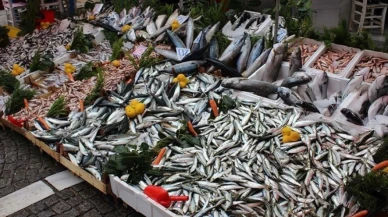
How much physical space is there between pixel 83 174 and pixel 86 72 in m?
2.56

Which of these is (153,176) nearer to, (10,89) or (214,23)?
(10,89)

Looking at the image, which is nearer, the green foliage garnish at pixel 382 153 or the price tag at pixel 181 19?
the green foliage garnish at pixel 382 153

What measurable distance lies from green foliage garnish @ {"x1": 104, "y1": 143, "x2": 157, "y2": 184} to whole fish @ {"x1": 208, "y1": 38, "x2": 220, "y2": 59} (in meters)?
2.68

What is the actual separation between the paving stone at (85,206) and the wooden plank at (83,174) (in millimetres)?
214

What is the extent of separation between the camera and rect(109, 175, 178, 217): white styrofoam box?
3.63m

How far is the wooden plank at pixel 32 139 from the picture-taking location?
4.90 m

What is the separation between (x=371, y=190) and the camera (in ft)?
11.0

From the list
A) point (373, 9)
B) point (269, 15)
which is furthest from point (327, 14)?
point (269, 15)

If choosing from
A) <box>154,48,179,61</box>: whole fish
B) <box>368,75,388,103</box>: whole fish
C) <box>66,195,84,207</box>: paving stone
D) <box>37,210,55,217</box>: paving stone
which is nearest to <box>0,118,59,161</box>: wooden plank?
<box>66,195,84,207</box>: paving stone

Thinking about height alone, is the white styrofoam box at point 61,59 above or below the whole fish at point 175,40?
below

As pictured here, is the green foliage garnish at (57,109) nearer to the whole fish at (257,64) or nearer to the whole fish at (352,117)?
the whole fish at (257,64)

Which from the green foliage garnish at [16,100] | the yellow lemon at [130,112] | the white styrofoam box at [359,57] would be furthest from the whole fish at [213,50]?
the green foliage garnish at [16,100]

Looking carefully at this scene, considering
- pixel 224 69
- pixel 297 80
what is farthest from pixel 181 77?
pixel 297 80

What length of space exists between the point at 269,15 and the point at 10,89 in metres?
4.60
